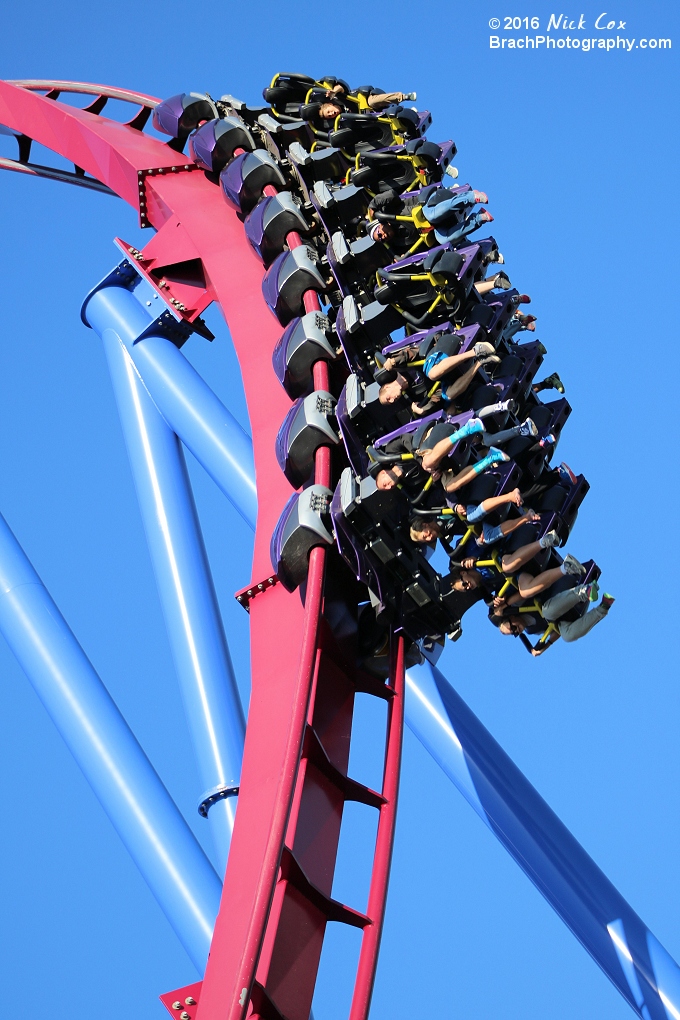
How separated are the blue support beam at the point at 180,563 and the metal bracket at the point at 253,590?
58cm

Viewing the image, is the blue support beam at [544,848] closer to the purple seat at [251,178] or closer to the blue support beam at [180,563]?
the blue support beam at [180,563]

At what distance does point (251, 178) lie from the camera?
6.65 metres

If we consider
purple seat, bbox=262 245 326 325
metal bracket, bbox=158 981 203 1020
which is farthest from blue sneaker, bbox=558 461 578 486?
metal bracket, bbox=158 981 203 1020

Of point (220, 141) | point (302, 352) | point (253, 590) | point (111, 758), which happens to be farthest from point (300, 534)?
point (220, 141)

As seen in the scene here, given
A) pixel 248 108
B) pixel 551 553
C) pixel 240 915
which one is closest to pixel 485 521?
pixel 551 553

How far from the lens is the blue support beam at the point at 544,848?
4.64 m

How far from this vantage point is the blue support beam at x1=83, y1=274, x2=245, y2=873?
5.36 metres

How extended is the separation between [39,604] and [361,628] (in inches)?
57.9

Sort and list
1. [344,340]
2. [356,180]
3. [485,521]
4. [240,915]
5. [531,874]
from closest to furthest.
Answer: [240,915] < [485,521] < [531,874] < [344,340] < [356,180]

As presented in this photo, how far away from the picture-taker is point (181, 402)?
6.45 meters

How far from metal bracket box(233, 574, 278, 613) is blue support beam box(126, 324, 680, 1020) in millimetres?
695

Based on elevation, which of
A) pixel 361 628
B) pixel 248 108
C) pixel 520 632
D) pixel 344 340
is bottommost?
pixel 520 632

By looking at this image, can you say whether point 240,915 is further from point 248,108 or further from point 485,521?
point 248,108

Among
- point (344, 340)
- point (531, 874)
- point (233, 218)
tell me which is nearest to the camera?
point (531, 874)
